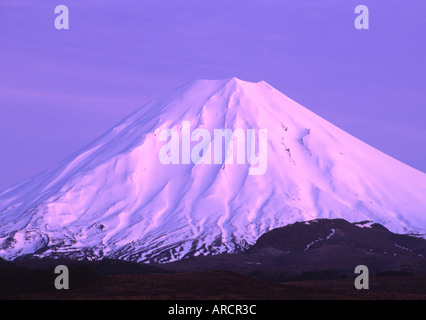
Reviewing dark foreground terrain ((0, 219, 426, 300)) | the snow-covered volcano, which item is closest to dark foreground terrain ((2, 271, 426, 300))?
dark foreground terrain ((0, 219, 426, 300))

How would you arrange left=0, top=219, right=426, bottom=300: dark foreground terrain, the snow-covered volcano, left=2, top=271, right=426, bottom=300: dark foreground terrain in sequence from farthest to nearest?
the snow-covered volcano, left=0, top=219, right=426, bottom=300: dark foreground terrain, left=2, top=271, right=426, bottom=300: dark foreground terrain

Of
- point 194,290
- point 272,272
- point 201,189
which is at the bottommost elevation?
point 272,272

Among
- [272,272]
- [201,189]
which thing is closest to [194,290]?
[272,272]

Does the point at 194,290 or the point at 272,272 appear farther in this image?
the point at 272,272

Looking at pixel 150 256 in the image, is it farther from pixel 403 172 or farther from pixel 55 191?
pixel 403 172

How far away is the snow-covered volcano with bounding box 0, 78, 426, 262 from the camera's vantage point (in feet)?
493

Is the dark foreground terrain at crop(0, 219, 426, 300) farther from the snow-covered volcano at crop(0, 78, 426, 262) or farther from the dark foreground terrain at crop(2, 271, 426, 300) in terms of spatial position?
the snow-covered volcano at crop(0, 78, 426, 262)

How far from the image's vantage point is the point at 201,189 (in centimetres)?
16662

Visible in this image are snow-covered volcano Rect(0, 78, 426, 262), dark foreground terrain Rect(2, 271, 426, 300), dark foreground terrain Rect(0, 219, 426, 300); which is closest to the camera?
dark foreground terrain Rect(2, 271, 426, 300)

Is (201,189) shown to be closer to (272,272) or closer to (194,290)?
(272,272)

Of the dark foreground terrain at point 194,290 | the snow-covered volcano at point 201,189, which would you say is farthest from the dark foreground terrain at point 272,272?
the snow-covered volcano at point 201,189
